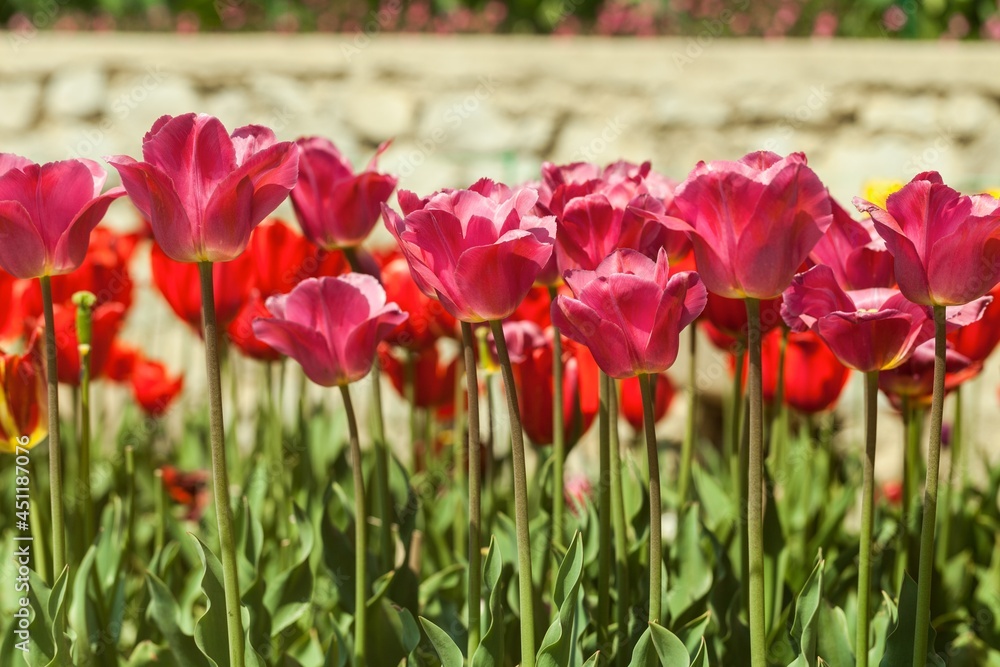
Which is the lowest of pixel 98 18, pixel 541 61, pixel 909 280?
pixel 909 280

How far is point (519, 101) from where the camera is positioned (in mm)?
3893

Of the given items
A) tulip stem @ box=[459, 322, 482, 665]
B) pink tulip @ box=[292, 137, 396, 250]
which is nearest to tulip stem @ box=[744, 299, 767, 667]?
tulip stem @ box=[459, 322, 482, 665]

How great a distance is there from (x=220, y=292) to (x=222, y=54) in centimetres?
271

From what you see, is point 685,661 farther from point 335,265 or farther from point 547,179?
point 335,265

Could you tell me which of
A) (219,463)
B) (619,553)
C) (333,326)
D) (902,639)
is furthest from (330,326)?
(902,639)

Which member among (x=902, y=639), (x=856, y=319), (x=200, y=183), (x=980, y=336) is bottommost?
(x=902, y=639)

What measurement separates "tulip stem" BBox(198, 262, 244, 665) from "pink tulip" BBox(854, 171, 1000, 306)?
0.57 meters

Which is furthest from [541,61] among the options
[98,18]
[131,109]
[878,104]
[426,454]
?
[98,18]

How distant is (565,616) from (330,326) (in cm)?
36

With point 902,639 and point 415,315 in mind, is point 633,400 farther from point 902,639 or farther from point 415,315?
point 902,639

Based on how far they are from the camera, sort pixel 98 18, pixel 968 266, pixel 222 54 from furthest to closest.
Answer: pixel 98 18 → pixel 222 54 → pixel 968 266

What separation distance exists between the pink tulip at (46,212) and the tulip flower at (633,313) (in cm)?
45

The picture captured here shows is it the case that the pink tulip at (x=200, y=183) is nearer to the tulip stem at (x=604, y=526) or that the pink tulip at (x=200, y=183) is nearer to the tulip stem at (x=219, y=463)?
the tulip stem at (x=219, y=463)

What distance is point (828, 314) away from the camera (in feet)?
3.01
